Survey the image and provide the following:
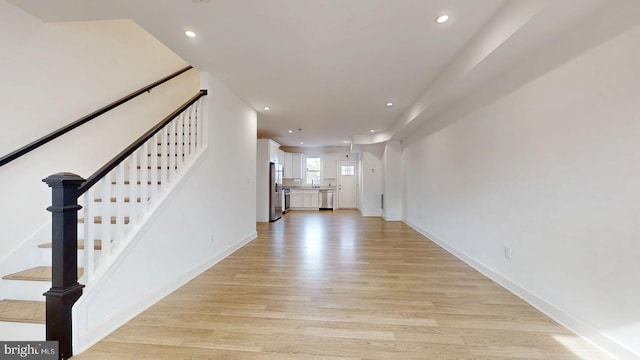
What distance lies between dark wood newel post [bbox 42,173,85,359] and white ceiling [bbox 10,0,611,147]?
5.09ft

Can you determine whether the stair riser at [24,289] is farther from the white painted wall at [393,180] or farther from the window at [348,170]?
the window at [348,170]

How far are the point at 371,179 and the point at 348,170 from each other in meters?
2.39

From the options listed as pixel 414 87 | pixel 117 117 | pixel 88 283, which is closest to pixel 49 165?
pixel 117 117

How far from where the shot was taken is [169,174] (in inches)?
107

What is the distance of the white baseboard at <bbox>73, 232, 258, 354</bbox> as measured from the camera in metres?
1.68

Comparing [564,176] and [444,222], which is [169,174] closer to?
[564,176]

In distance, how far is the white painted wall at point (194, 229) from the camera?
191 cm

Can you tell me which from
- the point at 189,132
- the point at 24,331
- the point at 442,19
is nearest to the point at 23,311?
the point at 24,331

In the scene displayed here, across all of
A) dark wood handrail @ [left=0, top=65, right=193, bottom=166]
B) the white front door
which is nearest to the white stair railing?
dark wood handrail @ [left=0, top=65, right=193, bottom=166]

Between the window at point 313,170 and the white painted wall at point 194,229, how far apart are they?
6149 millimetres

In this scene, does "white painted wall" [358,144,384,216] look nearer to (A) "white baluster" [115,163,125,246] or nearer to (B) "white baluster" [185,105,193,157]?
(B) "white baluster" [185,105,193,157]

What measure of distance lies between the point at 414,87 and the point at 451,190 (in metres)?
1.72

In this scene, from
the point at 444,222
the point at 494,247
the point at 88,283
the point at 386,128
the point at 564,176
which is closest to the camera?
the point at 88,283

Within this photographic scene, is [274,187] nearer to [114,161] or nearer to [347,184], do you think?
[347,184]
